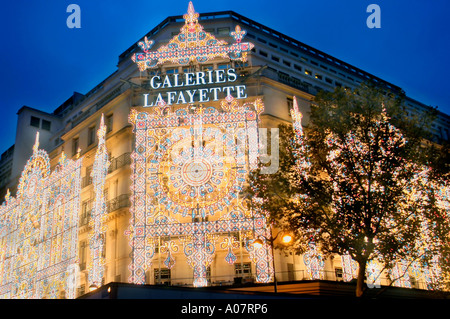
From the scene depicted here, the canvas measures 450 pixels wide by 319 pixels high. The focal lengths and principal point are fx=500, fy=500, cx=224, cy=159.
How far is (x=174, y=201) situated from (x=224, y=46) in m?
11.2

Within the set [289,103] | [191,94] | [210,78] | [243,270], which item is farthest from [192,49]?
[243,270]

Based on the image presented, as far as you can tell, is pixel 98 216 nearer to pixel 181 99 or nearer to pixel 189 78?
pixel 181 99

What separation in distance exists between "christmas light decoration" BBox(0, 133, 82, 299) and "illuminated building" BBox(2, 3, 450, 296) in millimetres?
1073

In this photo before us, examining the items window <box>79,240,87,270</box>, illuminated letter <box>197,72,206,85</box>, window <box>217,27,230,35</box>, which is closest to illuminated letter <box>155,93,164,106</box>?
illuminated letter <box>197,72,206,85</box>

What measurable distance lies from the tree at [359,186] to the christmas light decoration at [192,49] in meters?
11.4

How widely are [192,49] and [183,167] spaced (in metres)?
8.58

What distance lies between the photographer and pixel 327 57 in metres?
50.7

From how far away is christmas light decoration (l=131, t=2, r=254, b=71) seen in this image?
33844 millimetres

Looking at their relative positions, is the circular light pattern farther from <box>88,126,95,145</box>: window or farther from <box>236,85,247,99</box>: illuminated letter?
<box>88,126,95,145</box>: window

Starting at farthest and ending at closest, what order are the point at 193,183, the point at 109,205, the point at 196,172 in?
the point at 109,205, the point at 196,172, the point at 193,183

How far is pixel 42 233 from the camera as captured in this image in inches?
1508

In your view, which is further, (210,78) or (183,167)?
(210,78)

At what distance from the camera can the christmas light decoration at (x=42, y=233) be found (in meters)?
35.5
